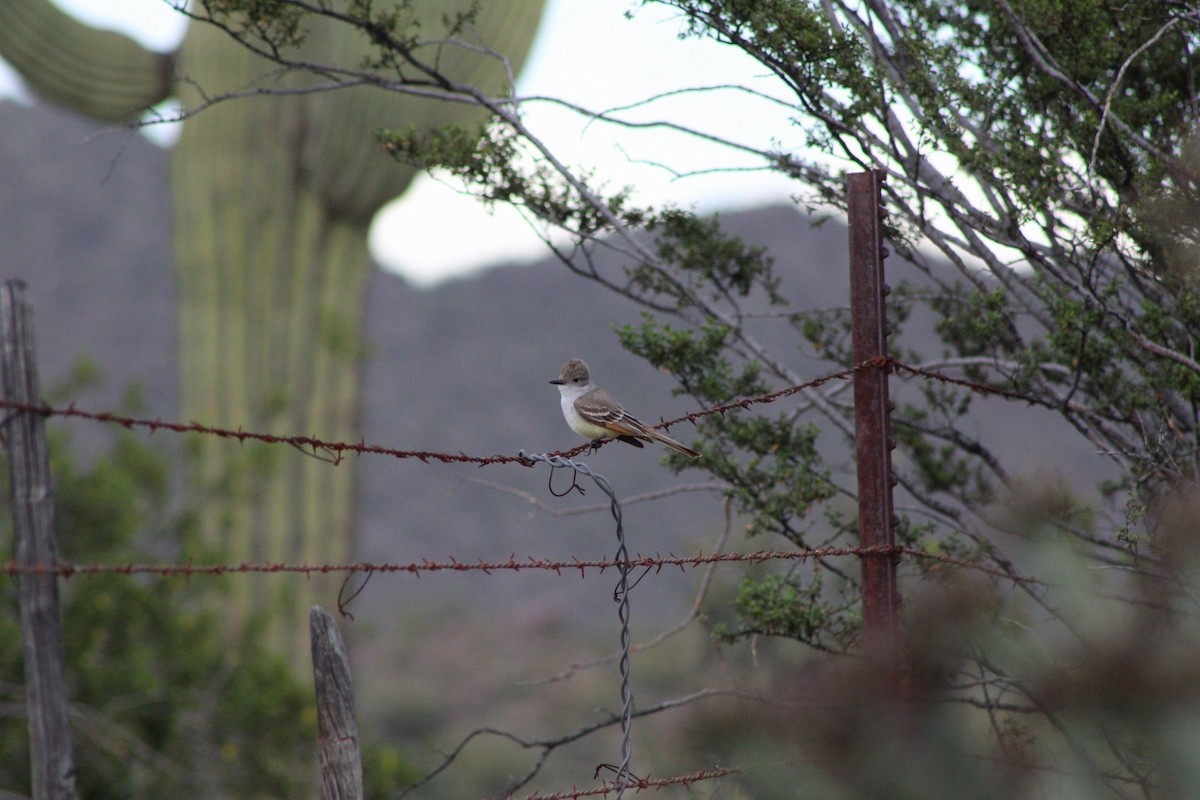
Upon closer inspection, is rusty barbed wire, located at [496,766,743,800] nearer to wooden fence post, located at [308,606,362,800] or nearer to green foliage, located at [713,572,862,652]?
wooden fence post, located at [308,606,362,800]

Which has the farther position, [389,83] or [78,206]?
[78,206]

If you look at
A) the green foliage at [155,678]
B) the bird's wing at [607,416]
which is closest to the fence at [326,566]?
the bird's wing at [607,416]

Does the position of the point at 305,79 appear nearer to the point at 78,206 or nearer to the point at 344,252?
the point at 344,252

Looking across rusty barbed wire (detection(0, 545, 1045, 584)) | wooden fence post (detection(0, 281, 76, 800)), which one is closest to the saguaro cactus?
rusty barbed wire (detection(0, 545, 1045, 584))

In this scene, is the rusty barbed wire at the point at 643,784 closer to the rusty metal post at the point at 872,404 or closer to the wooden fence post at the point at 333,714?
the wooden fence post at the point at 333,714

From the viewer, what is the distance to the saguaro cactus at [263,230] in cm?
1186

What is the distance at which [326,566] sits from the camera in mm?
3799

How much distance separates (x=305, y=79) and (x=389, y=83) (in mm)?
4175

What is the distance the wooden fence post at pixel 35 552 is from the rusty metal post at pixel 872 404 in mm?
2735

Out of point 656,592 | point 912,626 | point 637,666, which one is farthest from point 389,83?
point 656,592

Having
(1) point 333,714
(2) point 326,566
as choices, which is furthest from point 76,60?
(1) point 333,714

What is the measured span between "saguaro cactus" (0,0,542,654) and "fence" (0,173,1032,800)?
791 cm

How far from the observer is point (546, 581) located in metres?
47.5

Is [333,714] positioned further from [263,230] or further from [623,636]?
[263,230]
